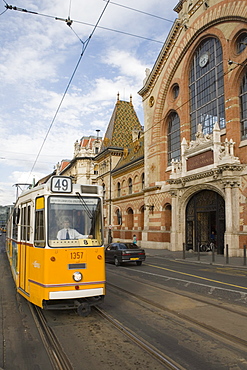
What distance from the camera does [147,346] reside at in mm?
5172

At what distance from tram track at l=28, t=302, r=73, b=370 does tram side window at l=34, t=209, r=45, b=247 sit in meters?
1.58

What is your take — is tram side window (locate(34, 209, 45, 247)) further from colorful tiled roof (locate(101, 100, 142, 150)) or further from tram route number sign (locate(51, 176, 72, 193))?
colorful tiled roof (locate(101, 100, 142, 150))

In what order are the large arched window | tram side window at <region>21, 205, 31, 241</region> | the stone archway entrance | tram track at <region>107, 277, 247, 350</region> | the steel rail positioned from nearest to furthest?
the steel rail → tram track at <region>107, 277, 247, 350</region> → tram side window at <region>21, 205, 31, 241</region> → the stone archway entrance → the large arched window

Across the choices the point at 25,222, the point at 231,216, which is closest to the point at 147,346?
the point at 25,222

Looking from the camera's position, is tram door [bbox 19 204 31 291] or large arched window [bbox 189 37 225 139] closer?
tram door [bbox 19 204 31 291]

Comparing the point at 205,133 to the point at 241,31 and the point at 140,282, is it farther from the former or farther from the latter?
the point at 140,282

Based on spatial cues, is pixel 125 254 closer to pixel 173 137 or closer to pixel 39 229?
pixel 39 229

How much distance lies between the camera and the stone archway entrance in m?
23.7

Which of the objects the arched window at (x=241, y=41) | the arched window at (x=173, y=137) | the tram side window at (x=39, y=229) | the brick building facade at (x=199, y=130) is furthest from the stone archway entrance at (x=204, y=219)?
the tram side window at (x=39, y=229)

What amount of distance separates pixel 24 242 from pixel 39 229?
141cm

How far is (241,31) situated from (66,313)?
72.8 ft

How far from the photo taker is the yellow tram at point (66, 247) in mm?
6531

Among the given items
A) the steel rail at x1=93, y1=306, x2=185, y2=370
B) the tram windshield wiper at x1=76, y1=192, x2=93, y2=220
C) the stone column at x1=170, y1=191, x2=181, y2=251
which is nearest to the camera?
the steel rail at x1=93, y1=306, x2=185, y2=370

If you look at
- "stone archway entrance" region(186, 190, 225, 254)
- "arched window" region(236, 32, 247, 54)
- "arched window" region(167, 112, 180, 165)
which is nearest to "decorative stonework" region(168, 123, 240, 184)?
"stone archway entrance" region(186, 190, 225, 254)
